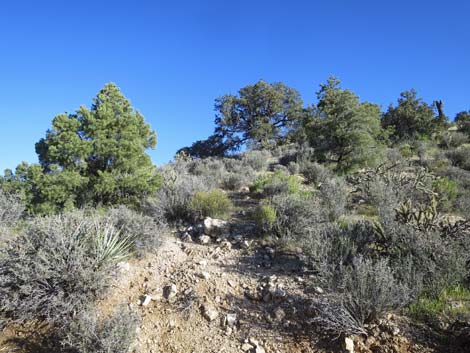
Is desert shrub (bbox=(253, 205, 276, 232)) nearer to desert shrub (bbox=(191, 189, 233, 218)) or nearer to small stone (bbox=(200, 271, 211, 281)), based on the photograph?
desert shrub (bbox=(191, 189, 233, 218))

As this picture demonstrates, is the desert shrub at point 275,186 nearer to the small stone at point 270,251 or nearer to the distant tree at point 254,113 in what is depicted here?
the small stone at point 270,251

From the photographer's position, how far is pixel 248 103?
80.3 feet

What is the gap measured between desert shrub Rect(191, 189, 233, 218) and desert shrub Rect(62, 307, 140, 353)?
3596mm

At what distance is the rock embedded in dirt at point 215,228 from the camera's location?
6264 mm

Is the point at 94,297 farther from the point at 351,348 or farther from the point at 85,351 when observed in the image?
the point at 351,348

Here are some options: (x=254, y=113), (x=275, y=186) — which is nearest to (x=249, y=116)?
(x=254, y=113)

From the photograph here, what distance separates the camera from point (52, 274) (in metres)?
4.02

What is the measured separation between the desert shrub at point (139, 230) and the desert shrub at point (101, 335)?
6.07 feet

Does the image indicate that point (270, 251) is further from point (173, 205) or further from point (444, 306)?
point (173, 205)

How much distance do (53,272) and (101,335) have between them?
132cm

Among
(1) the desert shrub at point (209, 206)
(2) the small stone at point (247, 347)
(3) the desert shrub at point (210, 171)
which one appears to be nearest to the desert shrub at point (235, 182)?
(3) the desert shrub at point (210, 171)

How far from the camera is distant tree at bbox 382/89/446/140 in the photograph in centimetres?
2053

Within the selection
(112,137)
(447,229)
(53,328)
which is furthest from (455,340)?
(112,137)

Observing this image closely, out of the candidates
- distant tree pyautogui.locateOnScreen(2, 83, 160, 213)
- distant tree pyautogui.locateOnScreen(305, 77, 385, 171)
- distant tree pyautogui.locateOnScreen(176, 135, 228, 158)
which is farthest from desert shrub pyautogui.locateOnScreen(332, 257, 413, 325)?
distant tree pyautogui.locateOnScreen(176, 135, 228, 158)
